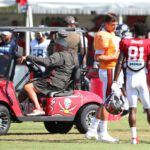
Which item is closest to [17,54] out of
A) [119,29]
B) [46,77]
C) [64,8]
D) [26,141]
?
[46,77]

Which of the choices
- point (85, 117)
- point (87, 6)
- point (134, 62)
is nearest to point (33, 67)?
point (85, 117)

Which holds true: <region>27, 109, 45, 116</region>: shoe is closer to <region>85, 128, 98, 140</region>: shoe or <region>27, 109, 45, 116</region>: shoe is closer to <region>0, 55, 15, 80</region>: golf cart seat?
<region>0, 55, 15, 80</region>: golf cart seat

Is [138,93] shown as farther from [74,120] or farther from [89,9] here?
[89,9]

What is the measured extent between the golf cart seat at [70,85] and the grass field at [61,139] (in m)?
0.66

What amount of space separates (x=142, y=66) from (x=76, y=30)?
9.23ft

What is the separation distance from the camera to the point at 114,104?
1330 centimetres

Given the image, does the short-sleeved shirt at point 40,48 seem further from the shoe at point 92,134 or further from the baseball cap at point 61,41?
the shoe at point 92,134

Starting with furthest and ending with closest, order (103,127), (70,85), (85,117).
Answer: (70,85), (85,117), (103,127)

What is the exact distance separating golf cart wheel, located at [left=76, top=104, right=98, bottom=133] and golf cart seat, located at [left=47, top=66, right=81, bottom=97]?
368 millimetres

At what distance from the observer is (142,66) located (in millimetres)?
13133

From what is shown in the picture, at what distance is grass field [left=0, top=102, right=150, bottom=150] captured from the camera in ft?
40.9

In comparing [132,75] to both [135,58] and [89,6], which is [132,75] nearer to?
[135,58]

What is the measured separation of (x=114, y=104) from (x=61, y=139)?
1.22 metres

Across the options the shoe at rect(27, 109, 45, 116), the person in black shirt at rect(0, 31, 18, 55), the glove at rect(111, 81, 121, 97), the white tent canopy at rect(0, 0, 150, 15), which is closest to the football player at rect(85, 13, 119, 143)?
the glove at rect(111, 81, 121, 97)
